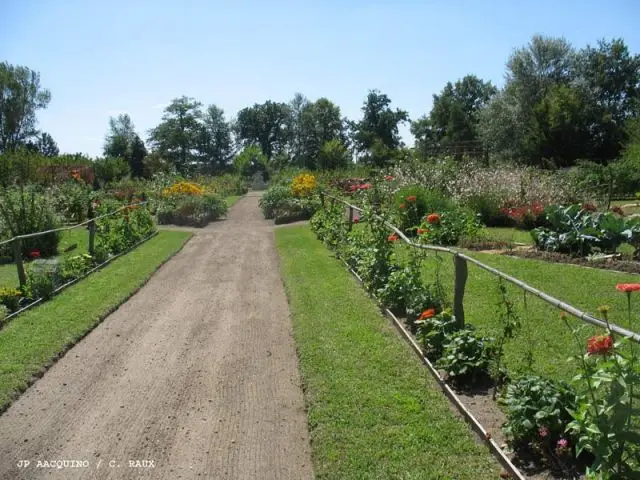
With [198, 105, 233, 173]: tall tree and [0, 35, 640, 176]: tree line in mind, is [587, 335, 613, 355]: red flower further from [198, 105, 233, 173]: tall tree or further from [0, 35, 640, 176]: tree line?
[198, 105, 233, 173]: tall tree

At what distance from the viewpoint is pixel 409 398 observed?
437 centimetres

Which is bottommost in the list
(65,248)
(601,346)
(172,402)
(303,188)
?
(172,402)

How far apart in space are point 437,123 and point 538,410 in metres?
65.9

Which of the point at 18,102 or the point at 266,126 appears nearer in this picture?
the point at 18,102

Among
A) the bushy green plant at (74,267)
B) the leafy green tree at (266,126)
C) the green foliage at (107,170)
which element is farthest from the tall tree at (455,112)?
the bushy green plant at (74,267)

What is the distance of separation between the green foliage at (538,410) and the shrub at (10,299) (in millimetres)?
7150

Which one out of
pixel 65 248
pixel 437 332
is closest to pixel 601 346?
pixel 437 332

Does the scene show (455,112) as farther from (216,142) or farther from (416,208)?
(416,208)

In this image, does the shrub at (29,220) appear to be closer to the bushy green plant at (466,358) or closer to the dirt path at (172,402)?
the dirt path at (172,402)

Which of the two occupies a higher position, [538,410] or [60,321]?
[538,410]

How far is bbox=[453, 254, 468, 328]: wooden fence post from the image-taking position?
5.18m

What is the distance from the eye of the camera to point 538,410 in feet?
10.9

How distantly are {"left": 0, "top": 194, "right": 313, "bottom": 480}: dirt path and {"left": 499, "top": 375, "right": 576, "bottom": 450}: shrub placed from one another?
4.65 feet

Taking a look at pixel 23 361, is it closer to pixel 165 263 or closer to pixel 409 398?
pixel 409 398
